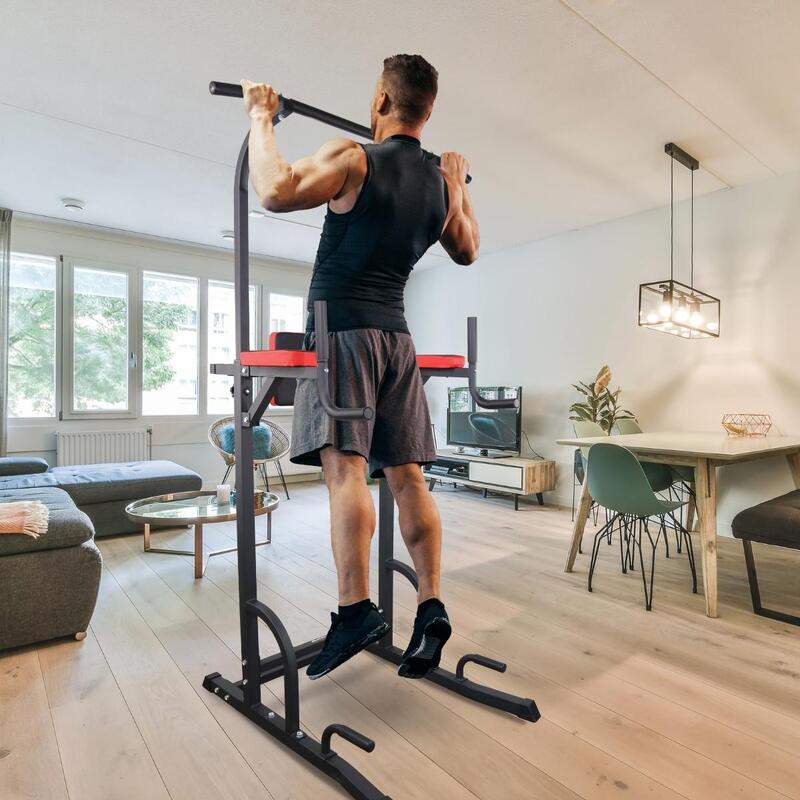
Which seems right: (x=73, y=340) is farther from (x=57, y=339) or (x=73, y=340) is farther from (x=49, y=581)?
(x=49, y=581)

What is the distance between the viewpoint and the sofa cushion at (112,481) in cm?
358

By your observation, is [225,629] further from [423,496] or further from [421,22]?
[421,22]

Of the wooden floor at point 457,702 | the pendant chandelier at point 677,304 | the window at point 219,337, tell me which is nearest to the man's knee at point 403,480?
the wooden floor at point 457,702

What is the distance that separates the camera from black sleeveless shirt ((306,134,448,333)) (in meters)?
1.28

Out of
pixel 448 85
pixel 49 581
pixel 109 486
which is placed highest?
pixel 448 85

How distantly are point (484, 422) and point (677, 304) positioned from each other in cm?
231

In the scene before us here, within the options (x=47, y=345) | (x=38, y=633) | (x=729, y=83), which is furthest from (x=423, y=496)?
(x=47, y=345)

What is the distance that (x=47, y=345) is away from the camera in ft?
16.2

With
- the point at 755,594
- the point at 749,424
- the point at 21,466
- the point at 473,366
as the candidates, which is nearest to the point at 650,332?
the point at 749,424

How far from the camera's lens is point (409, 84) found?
1291 mm

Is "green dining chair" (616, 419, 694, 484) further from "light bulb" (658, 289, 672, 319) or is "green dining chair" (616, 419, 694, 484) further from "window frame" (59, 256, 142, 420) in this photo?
"window frame" (59, 256, 142, 420)

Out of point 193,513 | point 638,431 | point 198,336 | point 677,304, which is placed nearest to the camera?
point 193,513

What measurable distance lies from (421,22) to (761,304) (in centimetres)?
298

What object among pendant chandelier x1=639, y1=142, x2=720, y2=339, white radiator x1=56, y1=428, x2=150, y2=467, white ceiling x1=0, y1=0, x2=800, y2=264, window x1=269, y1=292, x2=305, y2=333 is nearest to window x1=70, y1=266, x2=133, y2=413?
white radiator x1=56, y1=428, x2=150, y2=467
